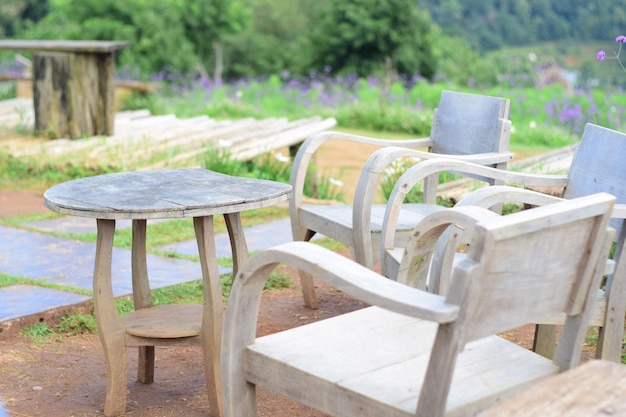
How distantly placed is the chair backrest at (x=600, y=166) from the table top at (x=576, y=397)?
46.0 inches

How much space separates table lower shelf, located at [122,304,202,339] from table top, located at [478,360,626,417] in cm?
146

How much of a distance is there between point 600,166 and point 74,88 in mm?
5116

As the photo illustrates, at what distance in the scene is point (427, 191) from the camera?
13.1 ft

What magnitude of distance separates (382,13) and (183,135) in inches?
519

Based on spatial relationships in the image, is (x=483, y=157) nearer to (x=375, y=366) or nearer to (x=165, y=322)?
(x=165, y=322)

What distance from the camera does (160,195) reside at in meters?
2.70

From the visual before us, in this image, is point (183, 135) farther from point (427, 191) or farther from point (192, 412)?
point (192, 412)

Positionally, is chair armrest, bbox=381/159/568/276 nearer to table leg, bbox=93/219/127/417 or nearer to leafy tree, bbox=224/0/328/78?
table leg, bbox=93/219/127/417

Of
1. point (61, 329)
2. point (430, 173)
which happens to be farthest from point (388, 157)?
point (61, 329)

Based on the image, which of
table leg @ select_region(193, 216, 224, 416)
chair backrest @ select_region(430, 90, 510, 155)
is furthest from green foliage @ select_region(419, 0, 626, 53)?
table leg @ select_region(193, 216, 224, 416)

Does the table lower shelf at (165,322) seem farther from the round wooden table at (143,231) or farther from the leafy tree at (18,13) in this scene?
the leafy tree at (18,13)

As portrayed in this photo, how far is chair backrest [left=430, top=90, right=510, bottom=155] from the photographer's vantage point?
12.0 feet

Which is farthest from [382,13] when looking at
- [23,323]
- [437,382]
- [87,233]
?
[437,382]

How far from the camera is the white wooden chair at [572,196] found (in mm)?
2514
